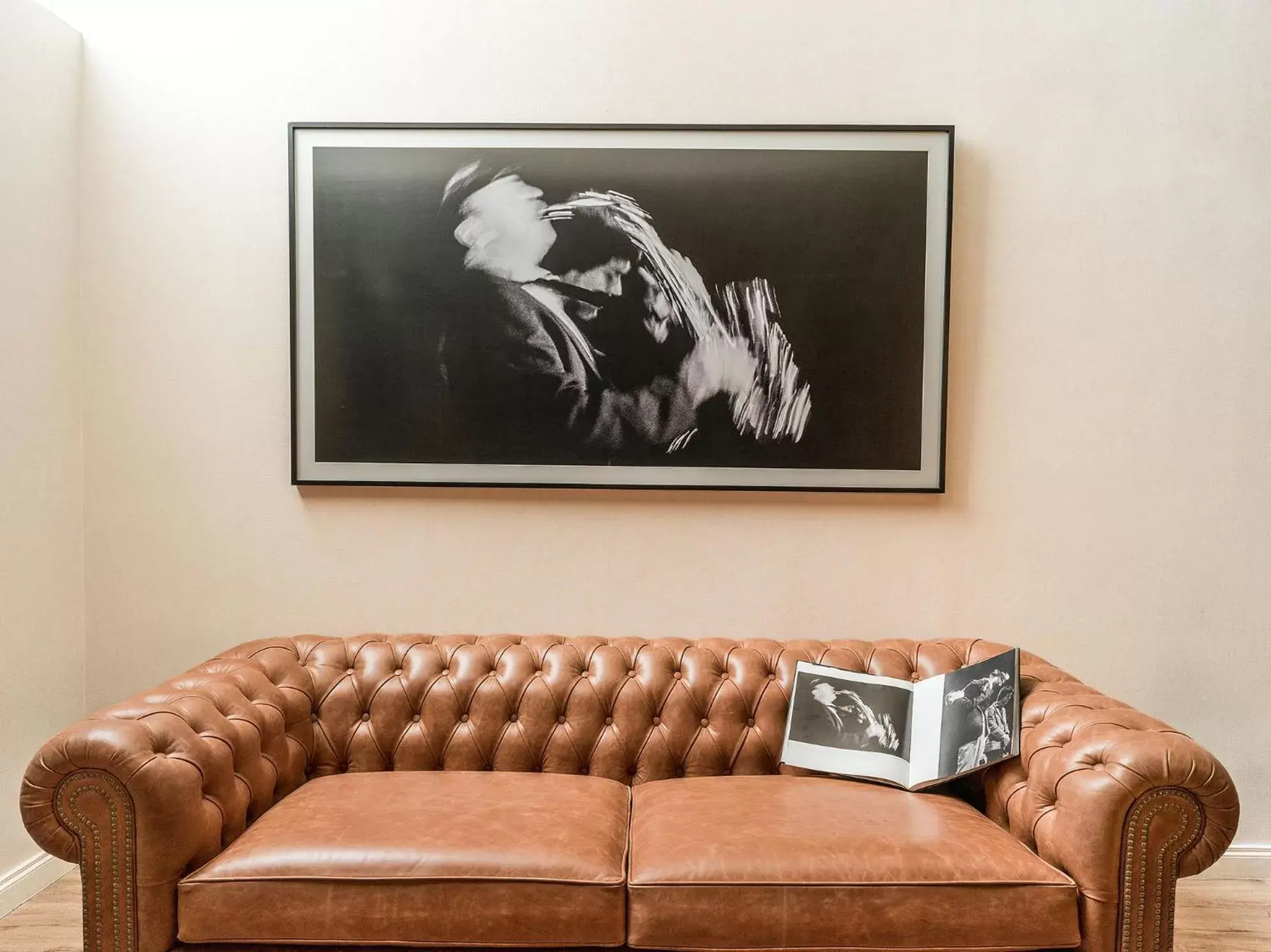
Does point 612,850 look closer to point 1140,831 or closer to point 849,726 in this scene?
point 849,726

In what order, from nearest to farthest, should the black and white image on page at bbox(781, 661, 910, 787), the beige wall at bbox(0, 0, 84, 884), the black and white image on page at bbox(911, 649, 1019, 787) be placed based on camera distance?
the black and white image on page at bbox(911, 649, 1019, 787) → the black and white image on page at bbox(781, 661, 910, 787) → the beige wall at bbox(0, 0, 84, 884)

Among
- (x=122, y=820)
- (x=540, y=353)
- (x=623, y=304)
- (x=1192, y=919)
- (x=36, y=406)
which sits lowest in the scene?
(x=1192, y=919)

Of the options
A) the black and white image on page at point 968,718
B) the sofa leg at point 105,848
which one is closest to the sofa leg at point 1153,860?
the black and white image on page at point 968,718

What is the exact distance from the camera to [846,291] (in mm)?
2789

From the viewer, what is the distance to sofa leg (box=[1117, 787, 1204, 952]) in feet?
5.90

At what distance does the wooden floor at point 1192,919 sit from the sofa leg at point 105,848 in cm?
74

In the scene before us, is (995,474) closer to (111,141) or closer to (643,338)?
(643,338)

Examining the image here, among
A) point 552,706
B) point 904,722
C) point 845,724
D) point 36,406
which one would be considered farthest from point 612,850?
point 36,406

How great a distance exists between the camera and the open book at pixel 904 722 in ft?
7.30

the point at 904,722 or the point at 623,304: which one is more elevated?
the point at 623,304

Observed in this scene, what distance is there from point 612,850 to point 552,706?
23.4 inches

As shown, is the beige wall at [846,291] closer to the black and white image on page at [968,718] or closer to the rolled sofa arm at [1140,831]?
the black and white image on page at [968,718]

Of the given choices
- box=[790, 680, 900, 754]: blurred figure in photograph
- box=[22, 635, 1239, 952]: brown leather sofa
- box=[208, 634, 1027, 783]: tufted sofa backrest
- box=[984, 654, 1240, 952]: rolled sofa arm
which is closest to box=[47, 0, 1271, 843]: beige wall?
box=[208, 634, 1027, 783]: tufted sofa backrest

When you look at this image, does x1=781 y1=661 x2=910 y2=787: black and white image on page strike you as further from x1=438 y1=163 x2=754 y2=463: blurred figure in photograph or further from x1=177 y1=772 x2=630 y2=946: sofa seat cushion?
x1=438 y1=163 x2=754 y2=463: blurred figure in photograph
